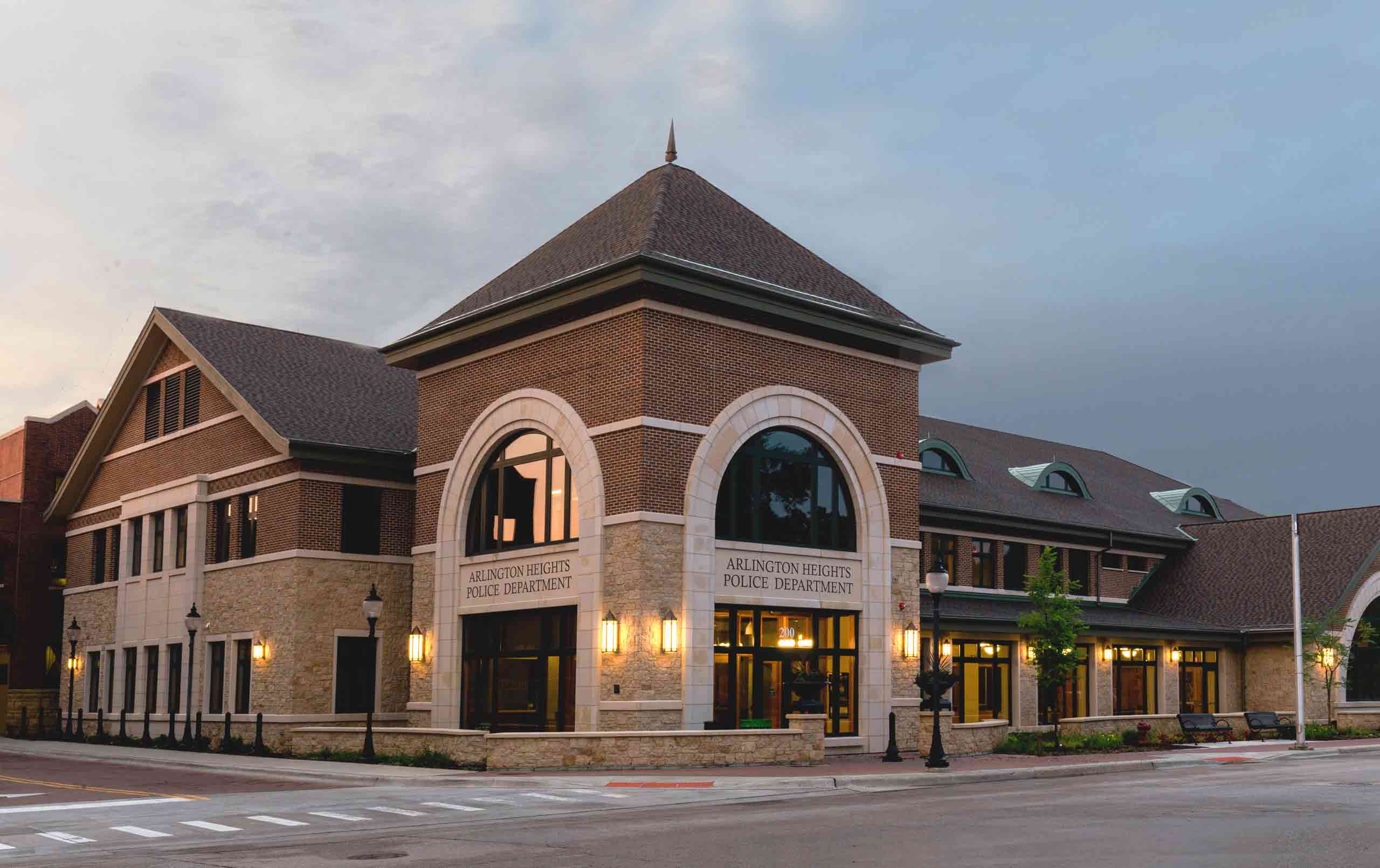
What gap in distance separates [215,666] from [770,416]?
1904 centimetres

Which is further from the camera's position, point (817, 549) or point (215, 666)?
point (215, 666)

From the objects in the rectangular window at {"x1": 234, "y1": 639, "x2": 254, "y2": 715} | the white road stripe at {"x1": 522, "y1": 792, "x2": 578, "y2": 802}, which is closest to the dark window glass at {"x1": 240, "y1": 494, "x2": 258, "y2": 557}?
the rectangular window at {"x1": 234, "y1": 639, "x2": 254, "y2": 715}

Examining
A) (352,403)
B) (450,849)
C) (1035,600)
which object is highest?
(352,403)

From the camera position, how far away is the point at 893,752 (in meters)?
29.9

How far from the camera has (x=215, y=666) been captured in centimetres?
4006

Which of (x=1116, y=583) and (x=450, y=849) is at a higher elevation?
(x=1116, y=583)

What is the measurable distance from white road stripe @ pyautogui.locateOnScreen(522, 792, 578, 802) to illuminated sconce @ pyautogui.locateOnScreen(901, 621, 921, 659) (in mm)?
12545

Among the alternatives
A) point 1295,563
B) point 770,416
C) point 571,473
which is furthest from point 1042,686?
point 571,473

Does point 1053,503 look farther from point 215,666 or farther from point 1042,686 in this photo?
point 215,666

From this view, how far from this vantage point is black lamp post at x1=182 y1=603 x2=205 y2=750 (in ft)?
124

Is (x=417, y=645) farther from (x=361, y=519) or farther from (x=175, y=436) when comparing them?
(x=175, y=436)

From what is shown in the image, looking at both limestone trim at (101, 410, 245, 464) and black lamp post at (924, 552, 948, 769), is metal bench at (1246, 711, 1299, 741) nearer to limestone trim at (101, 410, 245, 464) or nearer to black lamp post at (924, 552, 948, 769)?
black lamp post at (924, 552, 948, 769)

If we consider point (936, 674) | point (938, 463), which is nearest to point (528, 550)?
point (936, 674)

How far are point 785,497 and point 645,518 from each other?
4.36 meters
